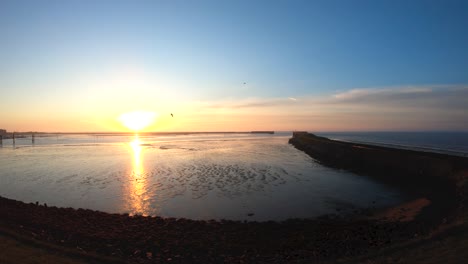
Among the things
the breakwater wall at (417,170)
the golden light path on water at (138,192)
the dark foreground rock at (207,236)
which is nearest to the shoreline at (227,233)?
the dark foreground rock at (207,236)

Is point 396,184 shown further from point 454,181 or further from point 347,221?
point 347,221

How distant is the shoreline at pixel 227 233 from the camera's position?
405 inches

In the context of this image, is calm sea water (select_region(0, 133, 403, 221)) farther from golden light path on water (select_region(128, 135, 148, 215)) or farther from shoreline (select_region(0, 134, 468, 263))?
shoreline (select_region(0, 134, 468, 263))

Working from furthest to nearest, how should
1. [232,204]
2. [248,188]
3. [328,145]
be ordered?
[328,145], [248,188], [232,204]

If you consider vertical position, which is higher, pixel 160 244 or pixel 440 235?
pixel 440 235

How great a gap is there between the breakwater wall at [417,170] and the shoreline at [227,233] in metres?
2.90

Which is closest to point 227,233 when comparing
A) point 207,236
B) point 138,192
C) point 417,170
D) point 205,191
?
point 207,236

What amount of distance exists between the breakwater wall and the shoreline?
9.53ft

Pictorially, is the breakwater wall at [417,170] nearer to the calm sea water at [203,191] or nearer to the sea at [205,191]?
the sea at [205,191]

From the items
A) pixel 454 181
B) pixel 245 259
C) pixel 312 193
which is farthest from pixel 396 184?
pixel 245 259

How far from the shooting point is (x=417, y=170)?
25500 millimetres

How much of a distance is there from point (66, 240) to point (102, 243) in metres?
1.45

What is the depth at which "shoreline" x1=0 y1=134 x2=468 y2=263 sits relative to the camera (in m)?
10.3

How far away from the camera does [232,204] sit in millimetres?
18156
